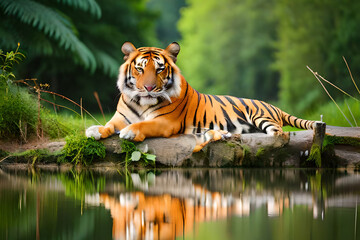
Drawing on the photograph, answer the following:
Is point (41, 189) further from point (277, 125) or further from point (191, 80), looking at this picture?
point (191, 80)

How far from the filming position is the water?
7.66 feet

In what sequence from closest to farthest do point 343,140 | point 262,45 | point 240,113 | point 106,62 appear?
point 343,140, point 240,113, point 106,62, point 262,45

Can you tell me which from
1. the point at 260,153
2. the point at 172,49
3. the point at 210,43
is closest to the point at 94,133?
the point at 172,49

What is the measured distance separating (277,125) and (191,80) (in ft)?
52.2

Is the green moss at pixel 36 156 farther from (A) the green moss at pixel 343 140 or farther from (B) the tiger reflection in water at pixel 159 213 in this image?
(A) the green moss at pixel 343 140

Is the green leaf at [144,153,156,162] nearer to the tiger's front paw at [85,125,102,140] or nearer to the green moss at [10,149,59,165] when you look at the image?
the tiger's front paw at [85,125,102,140]

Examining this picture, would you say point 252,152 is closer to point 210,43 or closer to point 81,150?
point 81,150

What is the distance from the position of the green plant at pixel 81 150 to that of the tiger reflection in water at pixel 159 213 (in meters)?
1.86

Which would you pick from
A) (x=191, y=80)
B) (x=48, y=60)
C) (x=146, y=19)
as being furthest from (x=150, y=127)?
(x=191, y=80)

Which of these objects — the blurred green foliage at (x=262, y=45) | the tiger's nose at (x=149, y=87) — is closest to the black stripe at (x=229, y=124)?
the tiger's nose at (x=149, y=87)

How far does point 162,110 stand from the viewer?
5.43 m

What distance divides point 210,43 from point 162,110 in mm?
18550

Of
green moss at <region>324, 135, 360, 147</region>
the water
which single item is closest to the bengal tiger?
green moss at <region>324, 135, 360, 147</region>

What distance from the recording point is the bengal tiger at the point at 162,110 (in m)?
5.27
